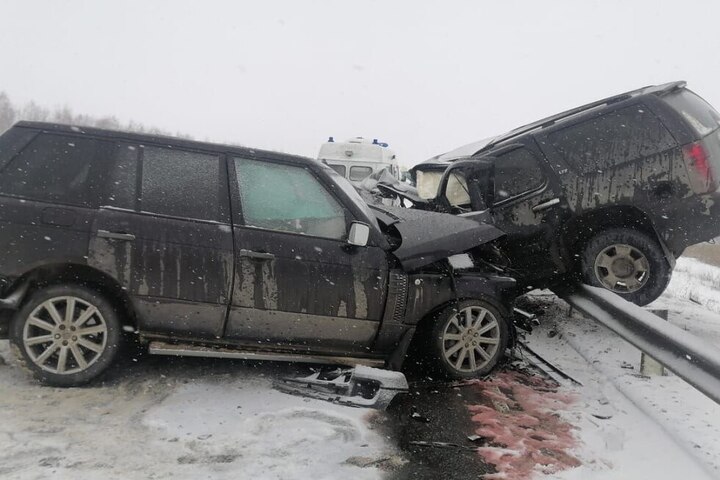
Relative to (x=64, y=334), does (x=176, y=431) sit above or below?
below

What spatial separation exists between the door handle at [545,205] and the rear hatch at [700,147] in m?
1.32

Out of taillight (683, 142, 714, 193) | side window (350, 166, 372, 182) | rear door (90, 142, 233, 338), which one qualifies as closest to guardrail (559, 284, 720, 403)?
taillight (683, 142, 714, 193)

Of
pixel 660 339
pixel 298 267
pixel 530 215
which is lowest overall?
pixel 660 339

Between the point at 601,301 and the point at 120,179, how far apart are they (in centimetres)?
408

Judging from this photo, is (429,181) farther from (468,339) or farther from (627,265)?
(468,339)

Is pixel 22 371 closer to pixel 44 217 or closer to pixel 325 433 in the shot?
pixel 44 217

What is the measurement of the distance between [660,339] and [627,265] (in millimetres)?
2263

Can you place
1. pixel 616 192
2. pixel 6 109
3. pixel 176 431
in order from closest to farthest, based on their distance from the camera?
Answer: pixel 176 431
pixel 616 192
pixel 6 109

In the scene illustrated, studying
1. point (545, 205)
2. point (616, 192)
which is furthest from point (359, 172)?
point (616, 192)

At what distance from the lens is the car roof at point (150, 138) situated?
4035 millimetres

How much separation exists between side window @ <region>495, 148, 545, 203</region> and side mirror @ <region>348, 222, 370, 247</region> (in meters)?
3.01

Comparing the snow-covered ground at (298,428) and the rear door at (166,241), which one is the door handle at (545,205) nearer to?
the snow-covered ground at (298,428)

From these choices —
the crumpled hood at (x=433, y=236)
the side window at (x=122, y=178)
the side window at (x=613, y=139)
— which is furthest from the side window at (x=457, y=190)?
the side window at (x=122, y=178)

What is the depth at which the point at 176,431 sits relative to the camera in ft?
11.0
